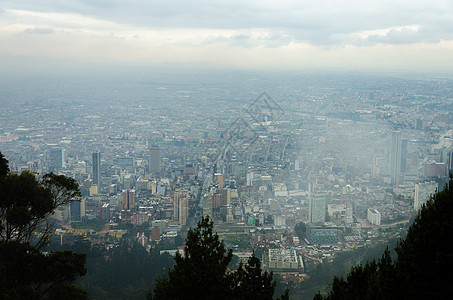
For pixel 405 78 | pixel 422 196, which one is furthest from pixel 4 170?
pixel 405 78

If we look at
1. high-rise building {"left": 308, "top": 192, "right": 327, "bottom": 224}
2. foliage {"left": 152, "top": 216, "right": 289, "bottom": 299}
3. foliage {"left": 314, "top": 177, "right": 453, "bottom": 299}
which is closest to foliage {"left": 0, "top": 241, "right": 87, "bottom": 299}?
foliage {"left": 152, "top": 216, "right": 289, "bottom": 299}

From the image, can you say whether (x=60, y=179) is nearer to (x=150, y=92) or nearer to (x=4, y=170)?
(x=4, y=170)

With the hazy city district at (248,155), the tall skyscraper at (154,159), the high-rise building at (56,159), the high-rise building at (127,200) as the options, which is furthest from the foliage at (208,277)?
the high-rise building at (56,159)

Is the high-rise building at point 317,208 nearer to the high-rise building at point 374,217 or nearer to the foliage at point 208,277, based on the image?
the high-rise building at point 374,217

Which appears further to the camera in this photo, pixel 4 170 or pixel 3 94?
pixel 3 94

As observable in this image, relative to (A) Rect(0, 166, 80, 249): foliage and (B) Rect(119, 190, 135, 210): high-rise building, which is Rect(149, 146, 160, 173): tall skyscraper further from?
(A) Rect(0, 166, 80, 249): foliage
